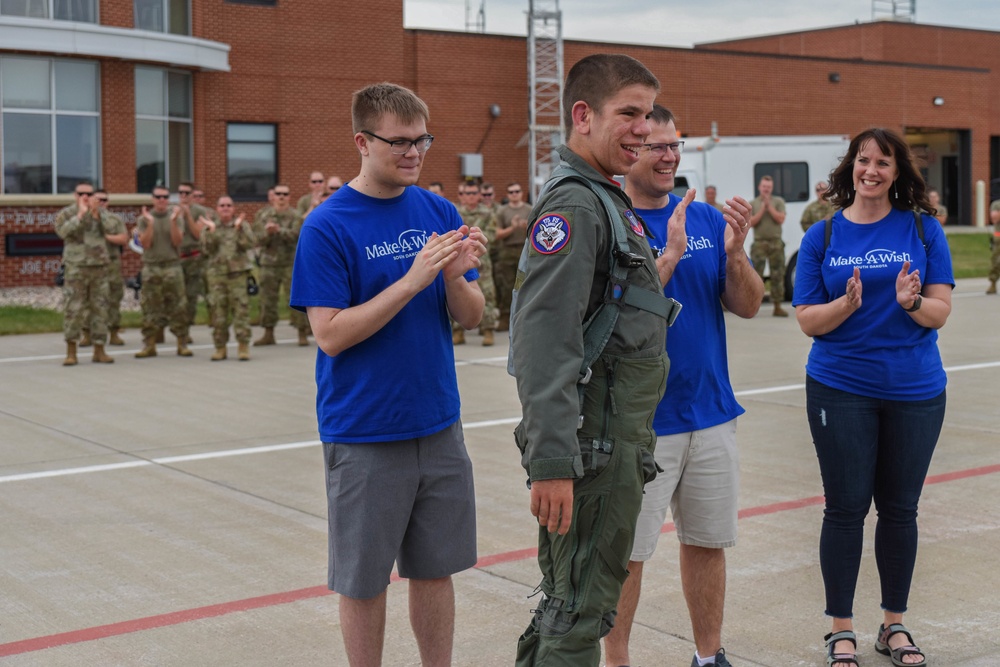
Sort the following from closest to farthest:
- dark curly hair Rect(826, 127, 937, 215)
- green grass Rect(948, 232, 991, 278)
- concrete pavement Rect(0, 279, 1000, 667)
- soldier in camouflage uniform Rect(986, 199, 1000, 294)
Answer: dark curly hair Rect(826, 127, 937, 215) → concrete pavement Rect(0, 279, 1000, 667) → soldier in camouflage uniform Rect(986, 199, 1000, 294) → green grass Rect(948, 232, 991, 278)

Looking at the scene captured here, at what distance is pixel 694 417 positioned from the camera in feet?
13.5

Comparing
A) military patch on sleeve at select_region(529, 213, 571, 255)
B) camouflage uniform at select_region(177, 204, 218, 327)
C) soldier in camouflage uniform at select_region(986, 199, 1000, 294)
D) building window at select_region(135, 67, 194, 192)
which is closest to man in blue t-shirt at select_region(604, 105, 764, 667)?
military patch on sleeve at select_region(529, 213, 571, 255)

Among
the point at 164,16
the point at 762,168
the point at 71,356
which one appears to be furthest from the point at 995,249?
the point at 164,16

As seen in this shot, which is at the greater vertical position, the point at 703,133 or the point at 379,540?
the point at 703,133

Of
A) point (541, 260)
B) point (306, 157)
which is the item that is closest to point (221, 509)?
point (541, 260)

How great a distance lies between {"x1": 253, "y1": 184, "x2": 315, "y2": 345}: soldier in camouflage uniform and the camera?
15.8m

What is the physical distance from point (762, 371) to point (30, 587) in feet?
28.2

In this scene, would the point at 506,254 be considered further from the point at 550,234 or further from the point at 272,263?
the point at 550,234

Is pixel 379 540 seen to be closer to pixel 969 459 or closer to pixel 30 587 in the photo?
pixel 30 587

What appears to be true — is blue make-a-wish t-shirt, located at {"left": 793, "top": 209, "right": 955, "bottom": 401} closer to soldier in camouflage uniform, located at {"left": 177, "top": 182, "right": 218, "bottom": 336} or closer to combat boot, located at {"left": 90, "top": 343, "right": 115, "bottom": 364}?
combat boot, located at {"left": 90, "top": 343, "right": 115, "bottom": 364}

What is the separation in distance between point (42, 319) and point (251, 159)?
9.99 metres

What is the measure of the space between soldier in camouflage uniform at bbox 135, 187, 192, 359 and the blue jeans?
11254 millimetres

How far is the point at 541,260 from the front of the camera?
297 cm

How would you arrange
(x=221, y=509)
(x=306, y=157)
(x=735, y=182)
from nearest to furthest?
(x=221, y=509)
(x=735, y=182)
(x=306, y=157)
